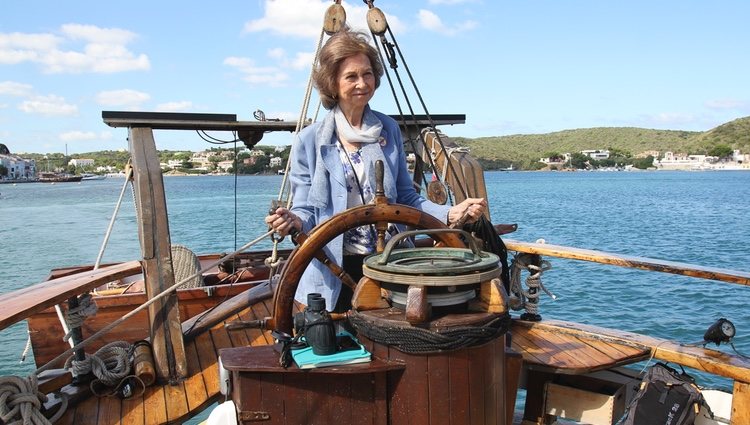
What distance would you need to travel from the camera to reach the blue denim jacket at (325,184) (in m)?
2.97

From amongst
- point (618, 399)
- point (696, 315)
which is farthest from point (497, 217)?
point (618, 399)

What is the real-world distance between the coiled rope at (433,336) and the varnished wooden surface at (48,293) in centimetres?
146

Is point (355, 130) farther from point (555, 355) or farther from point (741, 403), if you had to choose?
point (741, 403)

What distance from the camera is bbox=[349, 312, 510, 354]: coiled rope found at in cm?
220

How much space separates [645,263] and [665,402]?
797mm

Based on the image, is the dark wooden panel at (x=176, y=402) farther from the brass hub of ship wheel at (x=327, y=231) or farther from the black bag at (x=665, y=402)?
the black bag at (x=665, y=402)

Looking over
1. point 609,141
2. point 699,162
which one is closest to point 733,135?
→ point 699,162

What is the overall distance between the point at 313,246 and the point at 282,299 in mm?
318

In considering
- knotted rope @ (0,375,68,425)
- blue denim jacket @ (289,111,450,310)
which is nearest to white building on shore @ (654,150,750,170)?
blue denim jacket @ (289,111,450,310)

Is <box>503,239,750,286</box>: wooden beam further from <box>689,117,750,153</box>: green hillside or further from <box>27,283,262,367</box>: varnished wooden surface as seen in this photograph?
<box>689,117,750,153</box>: green hillside

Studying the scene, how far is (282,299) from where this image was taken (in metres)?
2.82

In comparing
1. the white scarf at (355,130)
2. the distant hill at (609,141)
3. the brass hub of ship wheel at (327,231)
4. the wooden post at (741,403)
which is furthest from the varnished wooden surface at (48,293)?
the distant hill at (609,141)

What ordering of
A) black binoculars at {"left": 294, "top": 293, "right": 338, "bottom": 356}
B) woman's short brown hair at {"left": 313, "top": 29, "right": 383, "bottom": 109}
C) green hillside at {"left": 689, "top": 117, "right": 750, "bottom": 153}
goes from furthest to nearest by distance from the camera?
green hillside at {"left": 689, "top": 117, "right": 750, "bottom": 153} < woman's short brown hair at {"left": 313, "top": 29, "right": 383, "bottom": 109} < black binoculars at {"left": 294, "top": 293, "right": 338, "bottom": 356}

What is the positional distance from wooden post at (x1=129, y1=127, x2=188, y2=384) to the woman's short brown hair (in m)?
1.06
